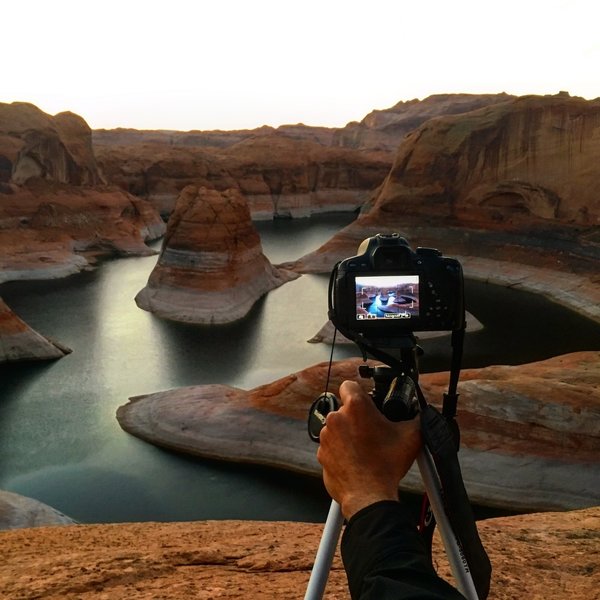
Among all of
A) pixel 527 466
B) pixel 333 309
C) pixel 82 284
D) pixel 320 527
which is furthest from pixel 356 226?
pixel 333 309

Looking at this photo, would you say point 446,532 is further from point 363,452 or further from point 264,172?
point 264,172

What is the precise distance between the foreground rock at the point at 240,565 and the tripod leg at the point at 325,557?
9.62ft

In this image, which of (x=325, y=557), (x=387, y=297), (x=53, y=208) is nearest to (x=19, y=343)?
(x=387, y=297)

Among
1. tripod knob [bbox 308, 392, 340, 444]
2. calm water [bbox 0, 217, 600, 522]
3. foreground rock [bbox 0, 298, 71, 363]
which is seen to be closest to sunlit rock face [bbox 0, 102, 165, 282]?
calm water [bbox 0, 217, 600, 522]

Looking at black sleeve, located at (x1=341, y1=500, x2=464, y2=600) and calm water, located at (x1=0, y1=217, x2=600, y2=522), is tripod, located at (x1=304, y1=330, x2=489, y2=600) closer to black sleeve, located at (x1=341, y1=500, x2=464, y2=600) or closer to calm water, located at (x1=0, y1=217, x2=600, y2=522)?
A: black sleeve, located at (x1=341, y1=500, x2=464, y2=600)

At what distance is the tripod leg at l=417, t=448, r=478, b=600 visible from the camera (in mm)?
1944

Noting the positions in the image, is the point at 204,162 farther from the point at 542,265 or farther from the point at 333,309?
the point at 333,309

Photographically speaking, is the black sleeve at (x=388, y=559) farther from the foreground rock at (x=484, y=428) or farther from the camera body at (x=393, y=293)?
the foreground rock at (x=484, y=428)

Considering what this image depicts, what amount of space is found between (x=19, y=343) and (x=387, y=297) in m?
24.2

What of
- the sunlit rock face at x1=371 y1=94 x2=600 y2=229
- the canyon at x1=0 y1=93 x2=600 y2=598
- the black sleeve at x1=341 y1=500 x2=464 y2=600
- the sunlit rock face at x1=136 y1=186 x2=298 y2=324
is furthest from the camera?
the sunlit rock face at x1=371 y1=94 x2=600 y2=229

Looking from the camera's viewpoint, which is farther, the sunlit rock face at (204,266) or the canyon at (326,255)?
the sunlit rock face at (204,266)

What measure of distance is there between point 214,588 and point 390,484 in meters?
3.59

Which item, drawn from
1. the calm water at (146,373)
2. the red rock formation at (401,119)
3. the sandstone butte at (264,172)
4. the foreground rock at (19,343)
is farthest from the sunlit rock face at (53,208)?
the red rock formation at (401,119)

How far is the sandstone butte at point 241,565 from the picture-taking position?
15.2 ft
